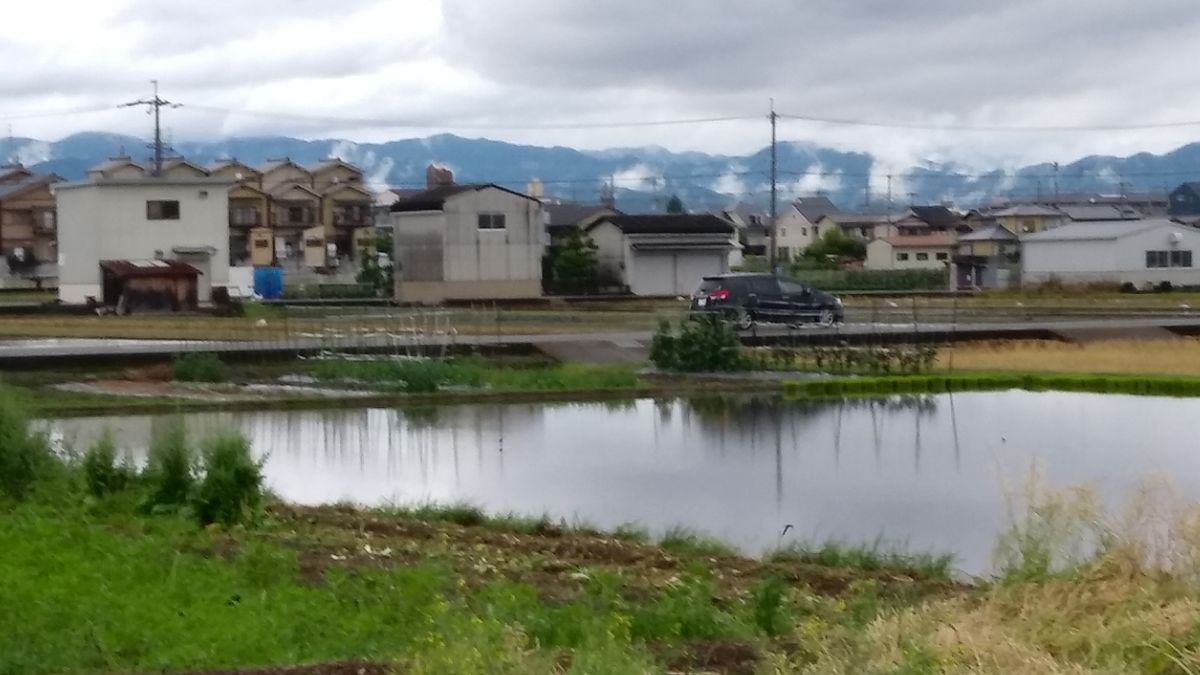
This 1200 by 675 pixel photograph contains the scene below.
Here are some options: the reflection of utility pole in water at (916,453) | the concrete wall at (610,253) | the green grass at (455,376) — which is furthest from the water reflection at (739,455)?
the concrete wall at (610,253)

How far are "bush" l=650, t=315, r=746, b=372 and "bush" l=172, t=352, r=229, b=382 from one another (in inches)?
268

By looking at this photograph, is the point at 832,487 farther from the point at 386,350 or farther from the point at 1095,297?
the point at 1095,297

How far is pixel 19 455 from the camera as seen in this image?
11281mm

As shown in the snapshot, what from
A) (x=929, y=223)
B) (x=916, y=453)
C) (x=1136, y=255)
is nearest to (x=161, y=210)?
(x=1136, y=255)

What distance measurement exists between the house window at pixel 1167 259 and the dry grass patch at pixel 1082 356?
23.3 meters

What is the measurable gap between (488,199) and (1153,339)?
78.4 ft

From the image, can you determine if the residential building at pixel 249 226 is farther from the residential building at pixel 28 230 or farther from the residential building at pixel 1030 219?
the residential building at pixel 1030 219

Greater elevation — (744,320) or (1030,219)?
(1030,219)

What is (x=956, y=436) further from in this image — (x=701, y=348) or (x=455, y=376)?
(x=455, y=376)

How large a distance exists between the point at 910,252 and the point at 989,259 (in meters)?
10.2

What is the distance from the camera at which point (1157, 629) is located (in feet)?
19.2

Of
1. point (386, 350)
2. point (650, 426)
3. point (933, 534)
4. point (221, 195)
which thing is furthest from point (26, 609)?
point (221, 195)

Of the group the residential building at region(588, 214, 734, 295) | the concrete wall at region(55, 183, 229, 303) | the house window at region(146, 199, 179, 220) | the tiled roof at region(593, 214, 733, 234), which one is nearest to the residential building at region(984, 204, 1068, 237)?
the tiled roof at region(593, 214, 733, 234)

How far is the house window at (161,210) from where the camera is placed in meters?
42.8
